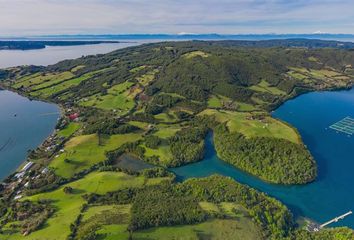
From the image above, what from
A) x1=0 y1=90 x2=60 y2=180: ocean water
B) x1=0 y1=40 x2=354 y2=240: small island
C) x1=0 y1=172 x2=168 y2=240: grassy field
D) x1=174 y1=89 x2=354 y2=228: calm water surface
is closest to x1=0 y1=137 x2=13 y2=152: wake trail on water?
x1=0 y1=90 x2=60 y2=180: ocean water

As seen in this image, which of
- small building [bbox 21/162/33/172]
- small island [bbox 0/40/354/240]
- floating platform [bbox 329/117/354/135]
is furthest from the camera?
floating platform [bbox 329/117/354/135]

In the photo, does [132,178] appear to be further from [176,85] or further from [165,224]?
[176,85]

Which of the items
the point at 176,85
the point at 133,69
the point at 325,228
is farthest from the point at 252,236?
the point at 133,69

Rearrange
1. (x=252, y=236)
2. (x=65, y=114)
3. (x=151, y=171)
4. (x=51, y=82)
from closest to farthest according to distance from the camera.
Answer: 1. (x=252, y=236)
2. (x=151, y=171)
3. (x=65, y=114)
4. (x=51, y=82)

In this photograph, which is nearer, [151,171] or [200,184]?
[200,184]

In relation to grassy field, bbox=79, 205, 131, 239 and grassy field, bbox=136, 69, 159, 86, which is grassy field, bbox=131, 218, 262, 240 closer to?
grassy field, bbox=79, 205, 131, 239

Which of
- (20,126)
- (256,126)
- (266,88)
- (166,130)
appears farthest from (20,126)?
(266,88)
